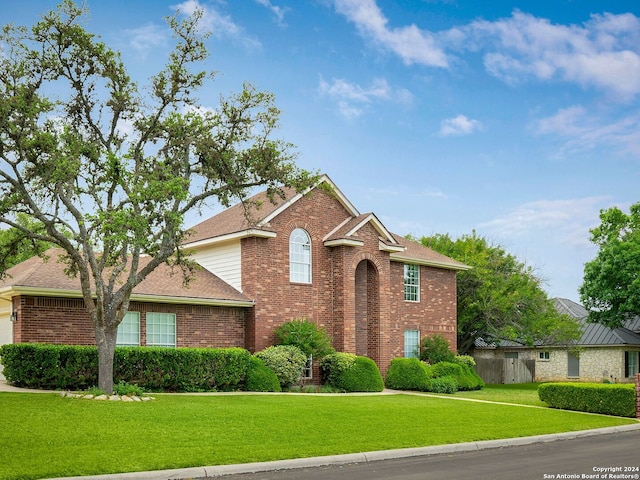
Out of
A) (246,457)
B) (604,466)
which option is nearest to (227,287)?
(246,457)

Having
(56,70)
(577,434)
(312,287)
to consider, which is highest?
(56,70)

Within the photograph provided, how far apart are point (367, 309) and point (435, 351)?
4616 mm

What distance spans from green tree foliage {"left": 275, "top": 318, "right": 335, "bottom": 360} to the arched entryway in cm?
349

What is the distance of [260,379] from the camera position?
2709 centimetres

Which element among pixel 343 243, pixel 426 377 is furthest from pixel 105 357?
pixel 426 377

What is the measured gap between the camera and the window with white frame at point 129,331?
2667cm

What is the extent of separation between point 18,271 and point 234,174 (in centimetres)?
1007

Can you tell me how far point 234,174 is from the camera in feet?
75.6

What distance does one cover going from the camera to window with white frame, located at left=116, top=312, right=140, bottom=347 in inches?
1050

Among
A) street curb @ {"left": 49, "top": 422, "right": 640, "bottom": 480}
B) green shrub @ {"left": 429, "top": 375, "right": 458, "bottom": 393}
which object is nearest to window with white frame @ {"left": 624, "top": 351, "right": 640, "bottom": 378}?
green shrub @ {"left": 429, "top": 375, "right": 458, "bottom": 393}

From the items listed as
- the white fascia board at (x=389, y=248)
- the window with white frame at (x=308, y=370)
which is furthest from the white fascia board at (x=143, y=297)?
the white fascia board at (x=389, y=248)

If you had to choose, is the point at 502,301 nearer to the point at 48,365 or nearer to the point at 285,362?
the point at 285,362

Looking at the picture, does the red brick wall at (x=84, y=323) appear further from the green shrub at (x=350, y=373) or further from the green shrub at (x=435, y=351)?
the green shrub at (x=435, y=351)

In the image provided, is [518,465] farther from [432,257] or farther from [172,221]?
[432,257]
